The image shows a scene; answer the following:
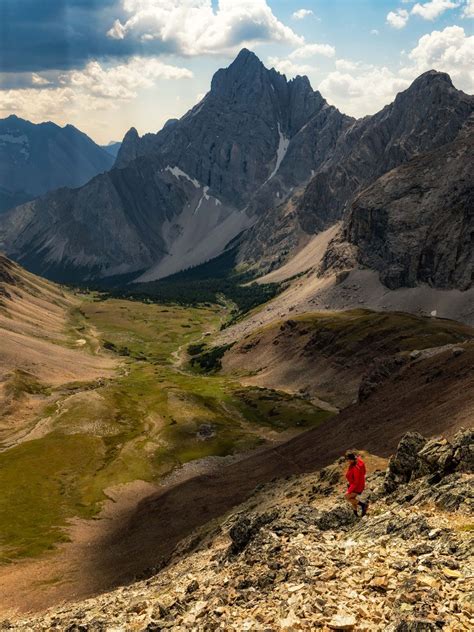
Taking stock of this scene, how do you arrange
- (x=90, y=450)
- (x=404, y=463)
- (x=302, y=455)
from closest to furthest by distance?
(x=404, y=463)
(x=302, y=455)
(x=90, y=450)

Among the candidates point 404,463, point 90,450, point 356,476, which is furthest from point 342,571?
point 90,450

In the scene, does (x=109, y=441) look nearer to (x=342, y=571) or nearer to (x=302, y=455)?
(x=302, y=455)

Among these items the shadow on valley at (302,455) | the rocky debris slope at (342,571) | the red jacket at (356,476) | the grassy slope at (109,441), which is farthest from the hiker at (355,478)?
the grassy slope at (109,441)

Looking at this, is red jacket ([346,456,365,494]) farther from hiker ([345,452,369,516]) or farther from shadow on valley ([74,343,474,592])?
shadow on valley ([74,343,474,592])

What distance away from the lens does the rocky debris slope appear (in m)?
22.8

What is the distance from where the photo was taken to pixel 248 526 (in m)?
38.0

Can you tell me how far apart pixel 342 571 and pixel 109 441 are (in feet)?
360

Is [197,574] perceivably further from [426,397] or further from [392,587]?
[426,397]

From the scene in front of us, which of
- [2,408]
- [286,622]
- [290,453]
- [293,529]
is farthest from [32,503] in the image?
[286,622]

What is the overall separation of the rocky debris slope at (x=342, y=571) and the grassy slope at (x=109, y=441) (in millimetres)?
50741

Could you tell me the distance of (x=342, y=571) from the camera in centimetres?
2705

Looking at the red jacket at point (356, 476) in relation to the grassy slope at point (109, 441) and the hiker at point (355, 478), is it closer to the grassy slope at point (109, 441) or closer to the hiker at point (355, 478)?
the hiker at point (355, 478)

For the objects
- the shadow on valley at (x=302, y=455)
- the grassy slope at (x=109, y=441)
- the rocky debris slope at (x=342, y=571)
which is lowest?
the grassy slope at (x=109, y=441)

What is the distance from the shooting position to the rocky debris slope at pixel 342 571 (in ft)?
74.9
